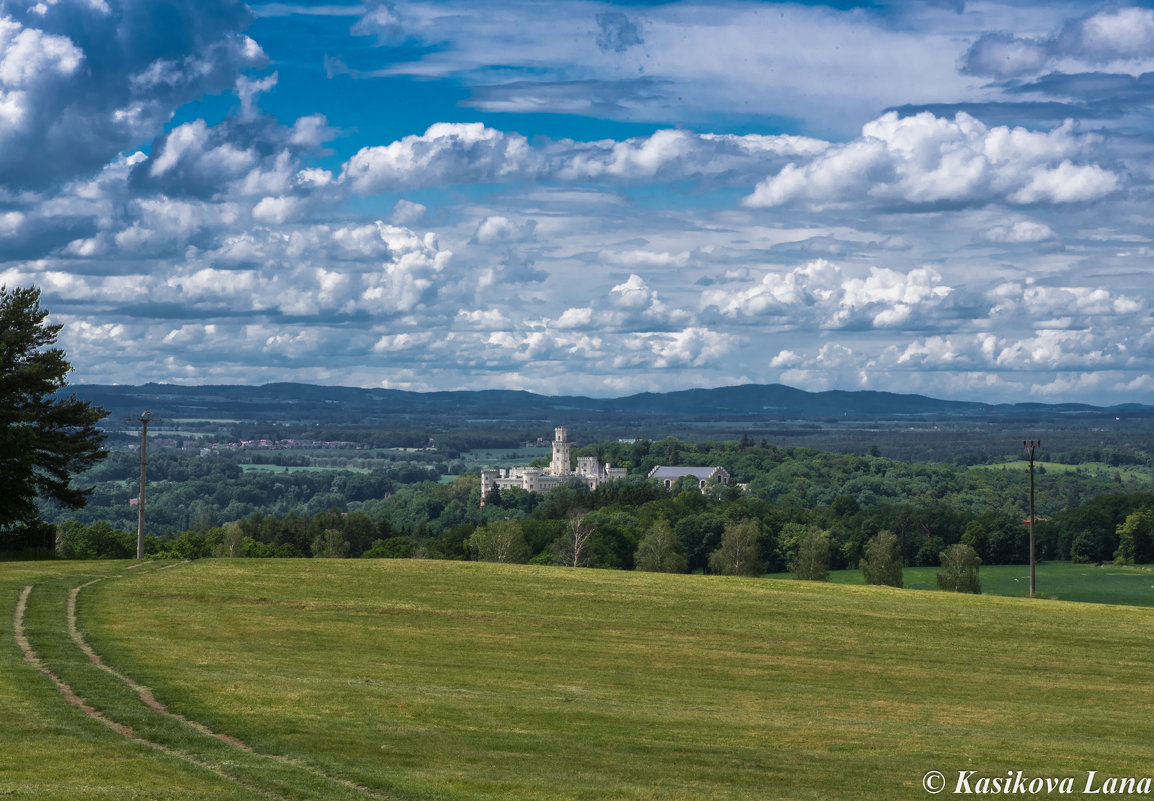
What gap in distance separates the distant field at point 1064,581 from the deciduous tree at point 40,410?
62.8 metres

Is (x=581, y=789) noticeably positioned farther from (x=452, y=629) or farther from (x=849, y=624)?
(x=849, y=624)

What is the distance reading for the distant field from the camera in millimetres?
96125

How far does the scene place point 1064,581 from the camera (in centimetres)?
10719

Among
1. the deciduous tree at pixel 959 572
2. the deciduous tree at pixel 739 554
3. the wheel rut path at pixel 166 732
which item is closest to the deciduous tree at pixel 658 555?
the deciduous tree at pixel 739 554

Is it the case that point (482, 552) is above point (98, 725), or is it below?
below

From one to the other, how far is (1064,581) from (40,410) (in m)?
89.9

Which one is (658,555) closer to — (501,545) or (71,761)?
(501,545)

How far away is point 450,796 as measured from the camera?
Answer: 13703 millimetres

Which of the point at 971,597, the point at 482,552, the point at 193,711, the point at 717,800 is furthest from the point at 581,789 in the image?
the point at 482,552

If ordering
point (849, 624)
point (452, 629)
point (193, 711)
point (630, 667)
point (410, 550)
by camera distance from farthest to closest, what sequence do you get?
point (410, 550) → point (849, 624) → point (452, 629) → point (630, 667) → point (193, 711)

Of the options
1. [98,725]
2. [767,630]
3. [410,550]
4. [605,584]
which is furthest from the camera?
[410,550]

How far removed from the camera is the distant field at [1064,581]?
3784 inches

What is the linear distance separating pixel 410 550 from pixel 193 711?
3776 inches

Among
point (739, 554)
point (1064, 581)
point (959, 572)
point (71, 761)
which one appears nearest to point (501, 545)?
point (739, 554)
